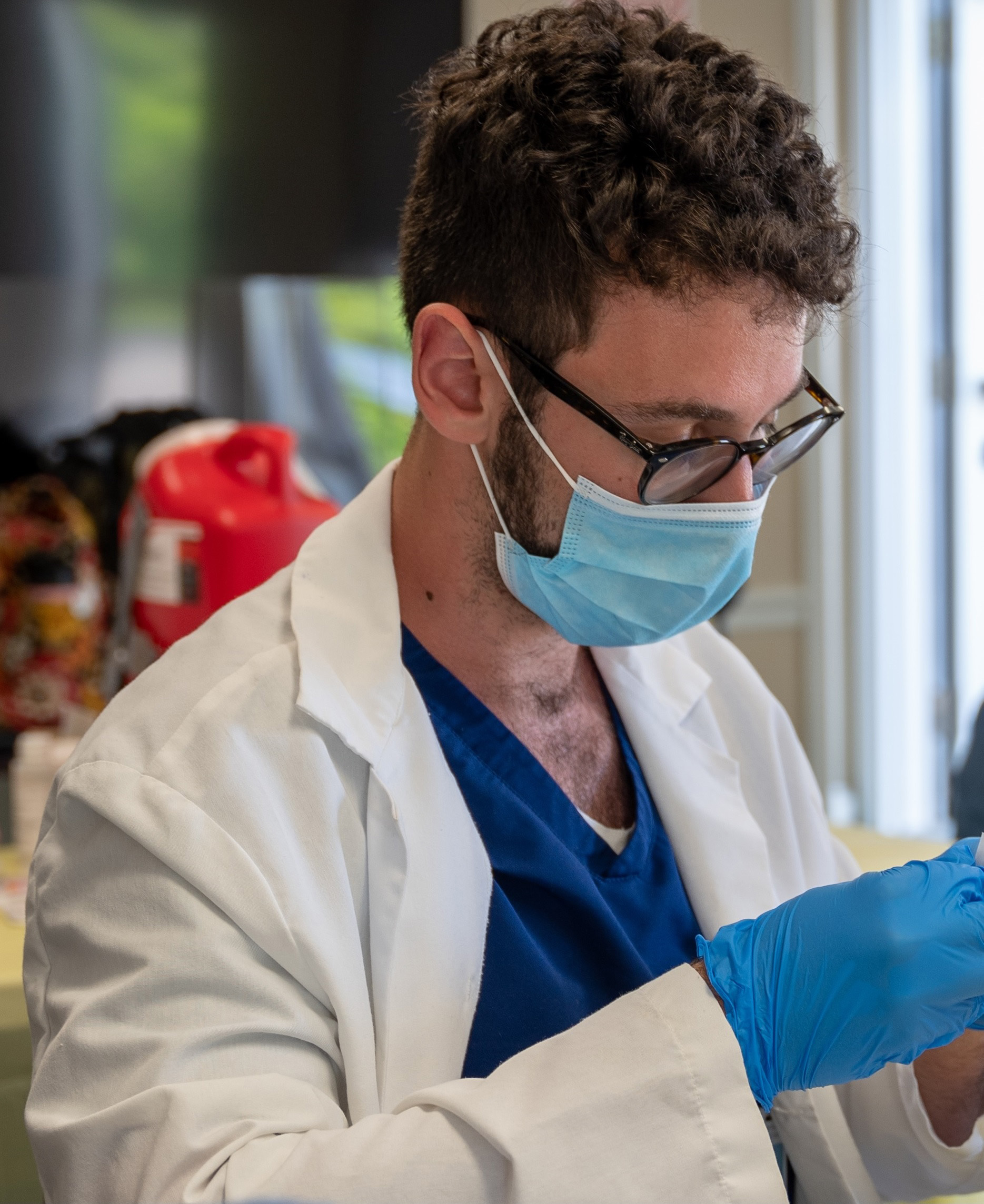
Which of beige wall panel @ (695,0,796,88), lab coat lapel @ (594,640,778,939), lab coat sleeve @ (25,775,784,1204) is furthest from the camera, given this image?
beige wall panel @ (695,0,796,88)

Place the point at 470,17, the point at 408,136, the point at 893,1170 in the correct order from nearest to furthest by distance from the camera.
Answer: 1. the point at 893,1170
2. the point at 408,136
3. the point at 470,17

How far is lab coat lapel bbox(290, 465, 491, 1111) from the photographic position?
986 millimetres

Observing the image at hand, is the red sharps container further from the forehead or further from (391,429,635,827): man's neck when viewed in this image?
the forehead

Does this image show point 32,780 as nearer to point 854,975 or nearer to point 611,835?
point 611,835

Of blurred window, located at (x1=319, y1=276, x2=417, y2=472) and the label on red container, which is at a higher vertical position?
blurred window, located at (x1=319, y1=276, x2=417, y2=472)

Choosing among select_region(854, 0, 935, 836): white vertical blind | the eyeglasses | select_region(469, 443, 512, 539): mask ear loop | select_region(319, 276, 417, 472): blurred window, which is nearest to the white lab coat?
select_region(469, 443, 512, 539): mask ear loop

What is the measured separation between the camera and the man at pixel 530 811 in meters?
0.85

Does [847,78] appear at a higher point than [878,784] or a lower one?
higher

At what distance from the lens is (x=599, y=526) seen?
3.60ft

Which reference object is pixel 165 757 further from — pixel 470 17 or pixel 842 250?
pixel 470 17

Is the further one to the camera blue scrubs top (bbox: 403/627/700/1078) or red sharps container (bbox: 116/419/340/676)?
red sharps container (bbox: 116/419/340/676)

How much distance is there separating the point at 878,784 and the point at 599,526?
3.16 m

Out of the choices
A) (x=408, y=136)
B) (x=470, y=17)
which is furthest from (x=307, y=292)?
(x=470, y=17)

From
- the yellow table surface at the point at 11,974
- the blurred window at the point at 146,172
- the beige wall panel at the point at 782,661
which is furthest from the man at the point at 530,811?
the beige wall panel at the point at 782,661
